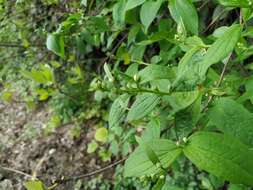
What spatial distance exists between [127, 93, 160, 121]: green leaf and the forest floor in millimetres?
1752

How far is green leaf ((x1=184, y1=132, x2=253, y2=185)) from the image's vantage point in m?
0.76

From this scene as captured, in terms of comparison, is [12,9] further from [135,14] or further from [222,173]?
[222,173]

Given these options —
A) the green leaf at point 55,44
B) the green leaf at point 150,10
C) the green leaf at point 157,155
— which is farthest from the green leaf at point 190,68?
the green leaf at point 55,44

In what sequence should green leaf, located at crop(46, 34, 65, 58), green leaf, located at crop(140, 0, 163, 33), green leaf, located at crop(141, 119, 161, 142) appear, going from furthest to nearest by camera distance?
1. green leaf, located at crop(46, 34, 65, 58)
2. green leaf, located at crop(140, 0, 163, 33)
3. green leaf, located at crop(141, 119, 161, 142)

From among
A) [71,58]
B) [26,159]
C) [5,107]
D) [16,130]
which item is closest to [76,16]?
[71,58]

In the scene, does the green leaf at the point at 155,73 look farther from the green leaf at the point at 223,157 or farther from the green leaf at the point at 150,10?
the green leaf at the point at 150,10

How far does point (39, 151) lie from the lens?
2.94 meters

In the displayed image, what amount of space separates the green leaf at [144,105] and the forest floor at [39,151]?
A: 5.75 ft

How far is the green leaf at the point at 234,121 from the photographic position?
87 cm

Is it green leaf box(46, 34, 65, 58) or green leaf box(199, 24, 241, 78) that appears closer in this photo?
green leaf box(199, 24, 241, 78)

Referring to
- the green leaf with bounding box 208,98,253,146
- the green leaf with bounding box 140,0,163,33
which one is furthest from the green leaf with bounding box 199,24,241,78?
the green leaf with bounding box 140,0,163,33

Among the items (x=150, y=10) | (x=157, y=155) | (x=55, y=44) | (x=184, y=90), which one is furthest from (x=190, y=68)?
(x=55, y=44)

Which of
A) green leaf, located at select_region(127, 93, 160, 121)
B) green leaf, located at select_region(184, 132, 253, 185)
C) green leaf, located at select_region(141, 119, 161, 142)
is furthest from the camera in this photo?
green leaf, located at select_region(141, 119, 161, 142)

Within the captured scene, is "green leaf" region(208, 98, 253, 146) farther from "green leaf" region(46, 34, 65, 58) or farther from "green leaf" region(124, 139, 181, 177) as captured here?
"green leaf" region(46, 34, 65, 58)
